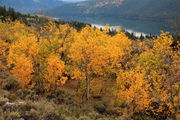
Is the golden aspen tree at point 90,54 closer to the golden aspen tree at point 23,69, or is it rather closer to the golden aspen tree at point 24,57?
the golden aspen tree at point 24,57

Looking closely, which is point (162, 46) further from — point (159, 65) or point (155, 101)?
point (155, 101)

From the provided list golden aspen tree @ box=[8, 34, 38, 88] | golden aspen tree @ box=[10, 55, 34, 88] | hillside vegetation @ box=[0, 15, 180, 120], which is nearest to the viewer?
hillside vegetation @ box=[0, 15, 180, 120]

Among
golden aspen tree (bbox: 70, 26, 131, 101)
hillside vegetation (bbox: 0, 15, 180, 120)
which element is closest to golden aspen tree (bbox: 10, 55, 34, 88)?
hillside vegetation (bbox: 0, 15, 180, 120)

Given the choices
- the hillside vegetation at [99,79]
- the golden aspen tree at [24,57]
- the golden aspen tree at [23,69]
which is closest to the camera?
the hillside vegetation at [99,79]

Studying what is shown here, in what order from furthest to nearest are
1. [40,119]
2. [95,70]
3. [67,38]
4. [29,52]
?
[67,38]
[29,52]
[95,70]
[40,119]

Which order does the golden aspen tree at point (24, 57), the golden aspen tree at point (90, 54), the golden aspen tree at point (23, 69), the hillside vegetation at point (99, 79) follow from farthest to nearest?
1. the golden aspen tree at point (24, 57)
2. the golden aspen tree at point (23, 69)
3. the golden aspen tree at point (90, 54)
4. the hillside vegetation at point (99, 79)

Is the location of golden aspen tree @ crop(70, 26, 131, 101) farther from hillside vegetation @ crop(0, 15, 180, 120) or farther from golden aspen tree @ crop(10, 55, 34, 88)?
golden aspen tree @ crop(10, 55, 34, 88)

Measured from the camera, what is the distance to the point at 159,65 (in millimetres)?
22266

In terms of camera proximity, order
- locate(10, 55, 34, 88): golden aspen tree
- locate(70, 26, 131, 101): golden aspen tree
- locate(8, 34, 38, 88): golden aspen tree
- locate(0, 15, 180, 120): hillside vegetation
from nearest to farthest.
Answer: locate(0, 15, 180, 120): hillside vegetation
locate(70, 26, 131, 101): golden aspen tree
locate(10, 55, 34, 88): golden aspen tree
locate(8, 34, 38, 88): golden aspen tree

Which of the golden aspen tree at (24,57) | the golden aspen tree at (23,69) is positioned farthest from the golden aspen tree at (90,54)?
the golden aspen tree at (23,69)

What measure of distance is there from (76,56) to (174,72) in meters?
10.5

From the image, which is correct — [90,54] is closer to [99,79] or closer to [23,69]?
[99,79]

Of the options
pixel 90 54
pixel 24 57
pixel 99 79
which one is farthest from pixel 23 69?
pixel 99 79

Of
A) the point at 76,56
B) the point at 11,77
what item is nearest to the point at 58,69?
the point at 76,56
